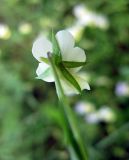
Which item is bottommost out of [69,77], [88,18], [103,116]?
[103,116]

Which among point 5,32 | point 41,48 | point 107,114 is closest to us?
point 41,48

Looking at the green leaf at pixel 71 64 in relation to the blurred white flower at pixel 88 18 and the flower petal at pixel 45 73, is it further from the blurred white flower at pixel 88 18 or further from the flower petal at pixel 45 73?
the blurred white flower at pixel 88 18

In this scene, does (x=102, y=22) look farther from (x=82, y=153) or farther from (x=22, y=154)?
(x=82, y=153)

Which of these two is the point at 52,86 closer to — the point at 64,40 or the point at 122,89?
the point at 122,89

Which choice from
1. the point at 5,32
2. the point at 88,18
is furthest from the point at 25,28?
the point at 88,18

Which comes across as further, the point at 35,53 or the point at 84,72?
the point at 84,72

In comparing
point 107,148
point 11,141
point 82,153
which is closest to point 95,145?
point 107,148
